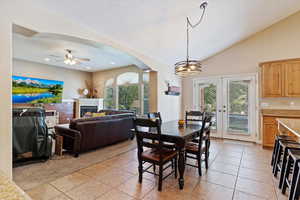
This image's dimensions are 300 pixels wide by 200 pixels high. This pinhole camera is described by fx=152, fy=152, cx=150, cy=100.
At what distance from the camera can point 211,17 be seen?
3.45 metres

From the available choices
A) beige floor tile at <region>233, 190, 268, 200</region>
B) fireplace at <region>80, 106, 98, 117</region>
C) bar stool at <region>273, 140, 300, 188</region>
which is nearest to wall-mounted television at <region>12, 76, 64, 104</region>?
fireplace at <region>80, 106, 98, 117</region>

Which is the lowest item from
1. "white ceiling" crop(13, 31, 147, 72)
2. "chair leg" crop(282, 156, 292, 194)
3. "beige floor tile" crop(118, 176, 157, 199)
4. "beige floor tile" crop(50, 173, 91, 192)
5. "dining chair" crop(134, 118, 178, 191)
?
"beige floor tile" crop(118, 176, 157, 199)

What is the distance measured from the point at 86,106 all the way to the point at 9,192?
7.07m

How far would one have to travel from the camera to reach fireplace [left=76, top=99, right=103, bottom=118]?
7090 mm

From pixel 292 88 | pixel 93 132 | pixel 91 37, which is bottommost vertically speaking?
pixel 93 132

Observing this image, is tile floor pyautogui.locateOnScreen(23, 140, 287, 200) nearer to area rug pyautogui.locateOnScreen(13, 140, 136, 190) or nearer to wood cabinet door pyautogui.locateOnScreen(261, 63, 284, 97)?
area rug pyautogui.locateOnScreen(13, 140, 136, 190)

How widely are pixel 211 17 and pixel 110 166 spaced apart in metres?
3.85

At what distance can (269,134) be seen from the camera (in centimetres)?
414

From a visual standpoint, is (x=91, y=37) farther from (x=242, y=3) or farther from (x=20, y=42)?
(x=242, y=3)

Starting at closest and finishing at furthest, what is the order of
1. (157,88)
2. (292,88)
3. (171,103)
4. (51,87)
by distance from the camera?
(292,88) < (157,88) < (171,103) < (51,87)

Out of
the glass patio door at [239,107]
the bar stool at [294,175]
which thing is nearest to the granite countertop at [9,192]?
the bar stool at [294,175]

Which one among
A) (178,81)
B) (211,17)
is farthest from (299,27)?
(178,81)

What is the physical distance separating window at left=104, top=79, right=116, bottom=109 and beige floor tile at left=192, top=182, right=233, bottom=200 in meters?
5.71

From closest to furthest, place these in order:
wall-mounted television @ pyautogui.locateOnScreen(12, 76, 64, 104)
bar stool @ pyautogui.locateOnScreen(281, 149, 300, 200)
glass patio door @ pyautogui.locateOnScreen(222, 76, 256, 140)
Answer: bar stool @ pyautogui.locateOnScreen(281, 149, 300, 200)
glass patio door @ pyautogui.locateOnScreen(222, 76, 256, 140)
wall-mounted television @ pyautogui.locateOnScreen(12, 76, 64, 104)
